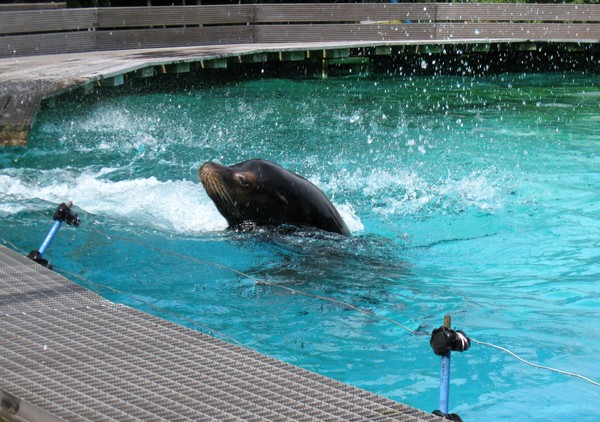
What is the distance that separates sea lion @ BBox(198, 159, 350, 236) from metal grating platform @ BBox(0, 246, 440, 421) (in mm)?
2189

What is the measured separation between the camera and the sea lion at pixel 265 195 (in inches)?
251

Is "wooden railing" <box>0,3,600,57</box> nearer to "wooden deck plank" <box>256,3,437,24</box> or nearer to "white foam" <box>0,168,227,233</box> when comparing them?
"wooden deck plank" <box>256,3,437,24</box>

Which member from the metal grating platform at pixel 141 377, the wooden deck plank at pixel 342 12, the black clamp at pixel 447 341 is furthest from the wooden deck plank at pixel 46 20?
the black clamp at pixel 447 341

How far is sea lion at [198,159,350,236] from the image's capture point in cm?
637

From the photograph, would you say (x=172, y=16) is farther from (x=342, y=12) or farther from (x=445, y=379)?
(x=445, y=379)

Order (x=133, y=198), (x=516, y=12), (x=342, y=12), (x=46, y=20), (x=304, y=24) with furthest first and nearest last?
(x=516, y=12) < (x=342, y=12) < (x=304, y=24) < (x=46, y=20) < (x=133, y=198)

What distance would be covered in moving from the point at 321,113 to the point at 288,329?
391 inches

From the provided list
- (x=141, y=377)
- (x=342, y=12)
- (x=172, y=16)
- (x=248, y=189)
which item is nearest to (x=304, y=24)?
(x=342, y=12)

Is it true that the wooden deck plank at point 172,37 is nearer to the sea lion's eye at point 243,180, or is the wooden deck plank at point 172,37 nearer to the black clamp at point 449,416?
the sea lion's eye at point 243,180

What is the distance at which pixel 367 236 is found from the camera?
23.2 ft

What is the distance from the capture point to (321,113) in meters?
15.2

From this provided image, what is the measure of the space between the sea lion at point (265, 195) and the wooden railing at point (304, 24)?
13.6m

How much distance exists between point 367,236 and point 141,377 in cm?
381

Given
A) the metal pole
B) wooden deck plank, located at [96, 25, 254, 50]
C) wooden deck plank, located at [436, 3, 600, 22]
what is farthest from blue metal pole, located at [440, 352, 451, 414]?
wooden deck plank, located at [436, 3, 600, 22]
